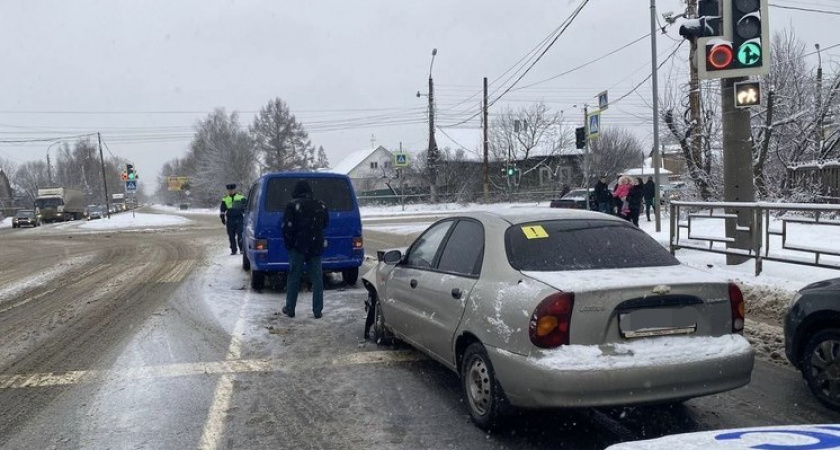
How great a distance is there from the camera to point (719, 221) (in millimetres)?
9312

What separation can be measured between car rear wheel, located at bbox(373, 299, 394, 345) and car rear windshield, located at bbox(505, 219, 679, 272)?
2.16 meters

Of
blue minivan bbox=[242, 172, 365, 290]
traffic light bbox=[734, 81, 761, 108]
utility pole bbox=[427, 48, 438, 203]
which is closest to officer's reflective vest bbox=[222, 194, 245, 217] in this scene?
blue minivan bbox=[242, 172, 365, 290]

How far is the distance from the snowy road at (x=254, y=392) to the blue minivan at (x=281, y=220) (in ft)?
3.03

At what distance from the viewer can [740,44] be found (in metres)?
8.17

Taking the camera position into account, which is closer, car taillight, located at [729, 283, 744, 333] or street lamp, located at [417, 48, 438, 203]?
car taillight, located at [729, 283, 744, 333]

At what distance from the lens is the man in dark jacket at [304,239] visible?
7.31 m

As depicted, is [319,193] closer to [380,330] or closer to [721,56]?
[380,330]

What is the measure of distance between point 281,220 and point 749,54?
6985mm

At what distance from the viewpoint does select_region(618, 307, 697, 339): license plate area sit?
356cm

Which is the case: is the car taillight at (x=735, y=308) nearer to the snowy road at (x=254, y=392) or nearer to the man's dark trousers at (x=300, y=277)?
the snowy road at (x=254, y=392)

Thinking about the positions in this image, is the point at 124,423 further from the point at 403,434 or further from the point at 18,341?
the point at 18,341

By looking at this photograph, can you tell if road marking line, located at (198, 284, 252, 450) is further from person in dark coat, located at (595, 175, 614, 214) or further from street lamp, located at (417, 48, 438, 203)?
street lamp, located at (417, 48, 438, 203)

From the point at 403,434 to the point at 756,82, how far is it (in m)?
7.30

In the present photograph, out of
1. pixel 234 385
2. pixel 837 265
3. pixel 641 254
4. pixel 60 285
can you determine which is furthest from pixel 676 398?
pixel 60 285
